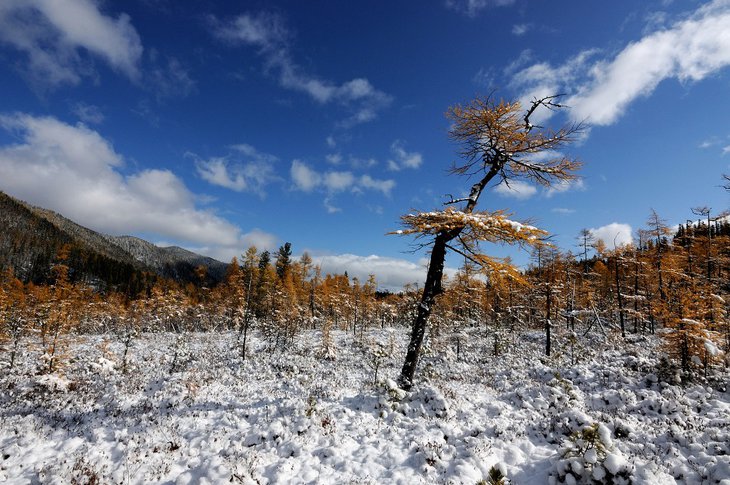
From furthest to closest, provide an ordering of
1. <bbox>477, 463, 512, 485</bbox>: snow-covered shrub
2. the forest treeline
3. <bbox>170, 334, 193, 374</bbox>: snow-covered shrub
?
<bbox>170, 334, 193, 374</bbox>: snow-covered shrub, the forest treeline, <bbox>477, 463, 512, 485</bbox>: snow-covered shrub

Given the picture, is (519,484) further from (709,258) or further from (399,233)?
(709,258)

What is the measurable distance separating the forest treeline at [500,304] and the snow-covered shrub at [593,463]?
8.57 ft

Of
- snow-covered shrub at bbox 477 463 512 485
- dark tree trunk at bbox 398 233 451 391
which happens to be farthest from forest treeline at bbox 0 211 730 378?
snow-covered shrub at bbox 477 463 512 485

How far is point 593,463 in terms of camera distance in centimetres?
599

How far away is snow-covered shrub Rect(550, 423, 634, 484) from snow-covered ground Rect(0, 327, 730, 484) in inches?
→ 0.8

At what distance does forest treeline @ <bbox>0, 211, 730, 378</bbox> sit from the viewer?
14.5 metres

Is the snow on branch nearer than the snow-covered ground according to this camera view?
No

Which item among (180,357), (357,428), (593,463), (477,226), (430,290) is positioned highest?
(477,226)

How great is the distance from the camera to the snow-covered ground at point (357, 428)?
652 cm

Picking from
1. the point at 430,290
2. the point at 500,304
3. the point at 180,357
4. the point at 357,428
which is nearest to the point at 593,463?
the point at 357,428

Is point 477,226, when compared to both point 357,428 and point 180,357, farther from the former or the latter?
point 180,357

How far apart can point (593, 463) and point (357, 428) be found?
17.7 ft

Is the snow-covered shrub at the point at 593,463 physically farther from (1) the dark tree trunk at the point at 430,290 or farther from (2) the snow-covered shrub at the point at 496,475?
(1) the dark tree trunk at the point at 430,290

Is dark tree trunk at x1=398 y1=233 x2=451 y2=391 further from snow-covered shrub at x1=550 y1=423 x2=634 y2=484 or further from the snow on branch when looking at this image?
snow-covered shrub at x1=550 y1=423 x2=634 y2=484
